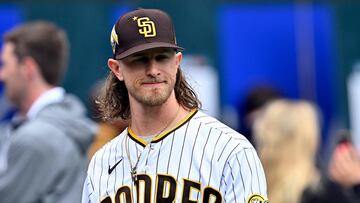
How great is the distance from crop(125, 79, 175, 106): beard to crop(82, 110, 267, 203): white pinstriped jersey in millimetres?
154

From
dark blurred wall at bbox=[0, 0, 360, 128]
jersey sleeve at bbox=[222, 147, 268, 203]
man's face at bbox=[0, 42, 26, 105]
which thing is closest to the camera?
jersey sleeve at bbox=[222, 147, 268, 203]

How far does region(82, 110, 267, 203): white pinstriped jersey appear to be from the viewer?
11.8 ft

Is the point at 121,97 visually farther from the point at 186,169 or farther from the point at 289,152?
the point at 289,152

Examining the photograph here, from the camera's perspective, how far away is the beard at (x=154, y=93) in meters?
3.69

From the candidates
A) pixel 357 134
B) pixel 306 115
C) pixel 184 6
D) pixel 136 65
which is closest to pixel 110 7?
pixel 184 6

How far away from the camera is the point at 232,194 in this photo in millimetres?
3584

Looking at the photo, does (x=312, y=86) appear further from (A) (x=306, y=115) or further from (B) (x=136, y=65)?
(B) (x=136, y=65)

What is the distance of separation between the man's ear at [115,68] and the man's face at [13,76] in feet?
6.86

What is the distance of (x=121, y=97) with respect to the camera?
410 centimetres

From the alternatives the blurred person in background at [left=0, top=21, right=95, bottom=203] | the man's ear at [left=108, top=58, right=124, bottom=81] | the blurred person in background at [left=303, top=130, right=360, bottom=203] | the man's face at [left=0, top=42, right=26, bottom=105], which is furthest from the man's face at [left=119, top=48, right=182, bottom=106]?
the man's face at [left=0, top=42, right=26, bottom=105]

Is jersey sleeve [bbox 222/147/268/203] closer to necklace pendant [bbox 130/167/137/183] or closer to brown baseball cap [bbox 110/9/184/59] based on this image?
necklace pendant [bbox 130/167/137/183]

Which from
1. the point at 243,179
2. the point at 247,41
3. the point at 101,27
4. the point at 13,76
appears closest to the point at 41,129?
the point at 13,76

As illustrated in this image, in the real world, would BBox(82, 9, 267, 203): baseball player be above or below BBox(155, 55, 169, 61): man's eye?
below

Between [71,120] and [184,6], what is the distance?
3.79 m
